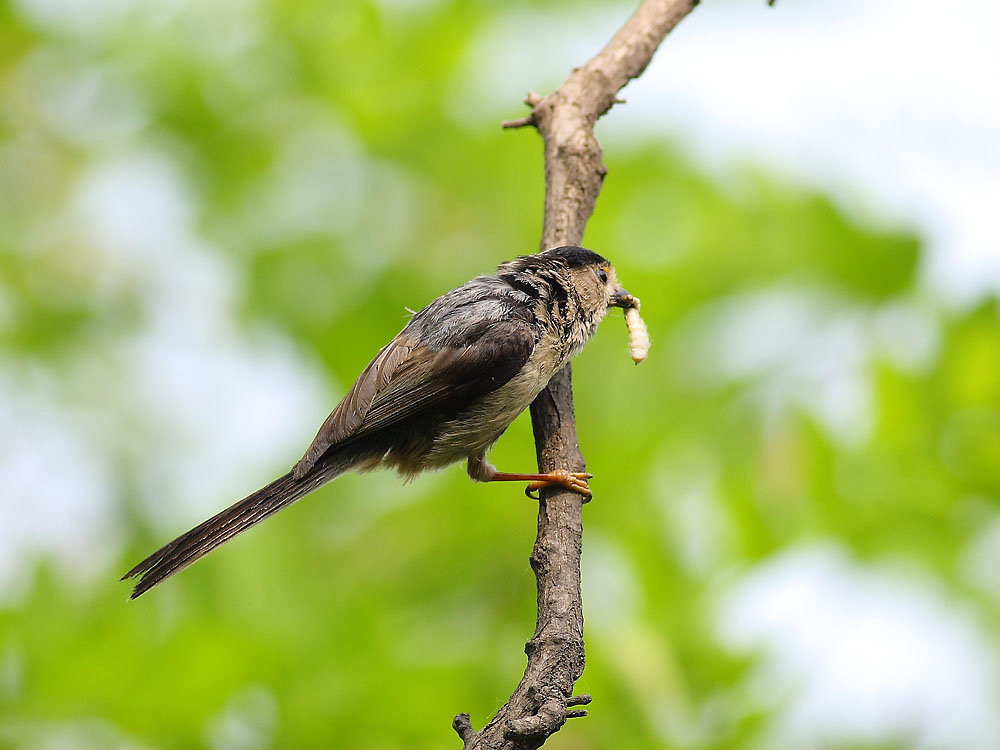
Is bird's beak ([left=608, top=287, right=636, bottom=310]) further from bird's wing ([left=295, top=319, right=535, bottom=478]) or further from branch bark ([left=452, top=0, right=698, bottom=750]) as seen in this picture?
bird's wing ([left=295, top=319, right=535, bottom=478])

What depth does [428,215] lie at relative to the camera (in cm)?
518

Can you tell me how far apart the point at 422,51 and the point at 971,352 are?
3293 millimetres

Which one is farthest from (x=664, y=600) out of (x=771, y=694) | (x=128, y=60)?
(x=128, y=60)

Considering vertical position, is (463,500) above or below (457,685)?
above

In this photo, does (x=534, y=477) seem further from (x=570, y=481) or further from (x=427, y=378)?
(x=427, y=378)

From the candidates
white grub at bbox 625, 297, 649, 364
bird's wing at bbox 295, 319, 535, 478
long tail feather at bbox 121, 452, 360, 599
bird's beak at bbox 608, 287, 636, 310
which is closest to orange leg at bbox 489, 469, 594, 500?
bird's wing at bbox 295, 319, 535, 478

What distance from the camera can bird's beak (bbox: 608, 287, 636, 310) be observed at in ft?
14.2

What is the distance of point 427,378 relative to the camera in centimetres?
378

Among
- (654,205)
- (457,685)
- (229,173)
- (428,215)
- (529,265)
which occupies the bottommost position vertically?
(457,685)

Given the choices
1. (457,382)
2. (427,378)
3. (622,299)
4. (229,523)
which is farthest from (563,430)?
(229,523)

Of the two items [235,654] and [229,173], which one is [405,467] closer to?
[235,654]

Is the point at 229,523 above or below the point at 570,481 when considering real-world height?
above

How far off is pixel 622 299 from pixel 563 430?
0.90 m

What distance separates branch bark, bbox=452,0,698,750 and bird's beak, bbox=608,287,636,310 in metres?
0.36
